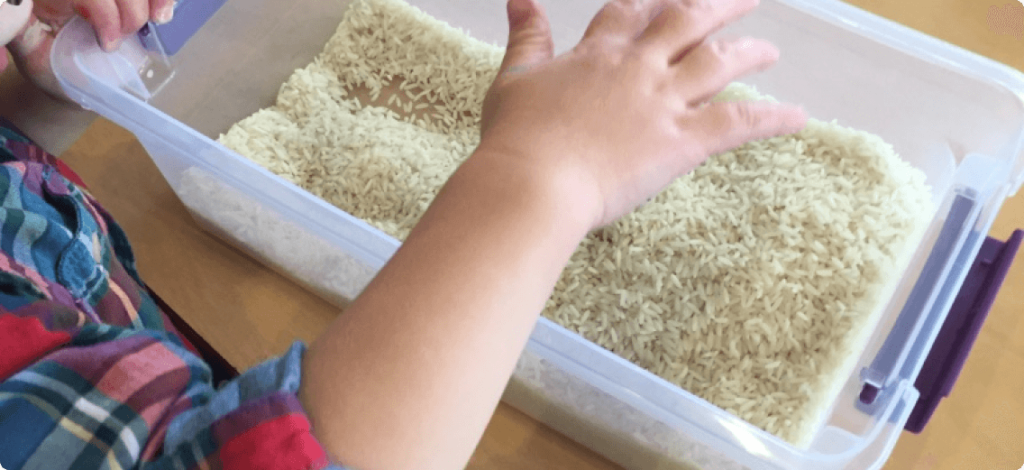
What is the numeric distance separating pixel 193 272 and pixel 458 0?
40 centimetres

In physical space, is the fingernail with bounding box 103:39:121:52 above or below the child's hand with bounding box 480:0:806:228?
below

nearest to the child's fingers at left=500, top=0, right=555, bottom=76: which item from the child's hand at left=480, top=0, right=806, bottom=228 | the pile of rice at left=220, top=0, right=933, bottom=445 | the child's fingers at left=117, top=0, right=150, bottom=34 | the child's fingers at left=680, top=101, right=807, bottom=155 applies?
the child's hand at left=480, top=0, right=806, bottom=228

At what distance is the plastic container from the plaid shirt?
164 millimetres

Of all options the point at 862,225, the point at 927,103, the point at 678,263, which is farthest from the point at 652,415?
the point at 927,103

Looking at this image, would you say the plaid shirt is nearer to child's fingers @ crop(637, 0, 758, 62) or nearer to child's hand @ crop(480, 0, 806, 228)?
child's hand @ crop(480, 0, 806, 228)

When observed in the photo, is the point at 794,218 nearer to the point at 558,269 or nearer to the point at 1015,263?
the point at 1015,263

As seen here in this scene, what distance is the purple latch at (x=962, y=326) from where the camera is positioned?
1.73ft

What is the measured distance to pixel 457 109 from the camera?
78 cm

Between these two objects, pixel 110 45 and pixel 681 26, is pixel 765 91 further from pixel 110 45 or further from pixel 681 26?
pixel 110 45

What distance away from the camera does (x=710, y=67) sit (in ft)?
1.48

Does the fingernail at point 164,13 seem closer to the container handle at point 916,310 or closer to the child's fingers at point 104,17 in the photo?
the child's fingers at point 104,17

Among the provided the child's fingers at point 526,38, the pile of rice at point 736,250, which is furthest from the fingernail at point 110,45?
the child's fingers at point 526,38

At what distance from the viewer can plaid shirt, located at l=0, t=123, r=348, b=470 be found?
1.16ft

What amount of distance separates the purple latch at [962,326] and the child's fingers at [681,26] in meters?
0.28
